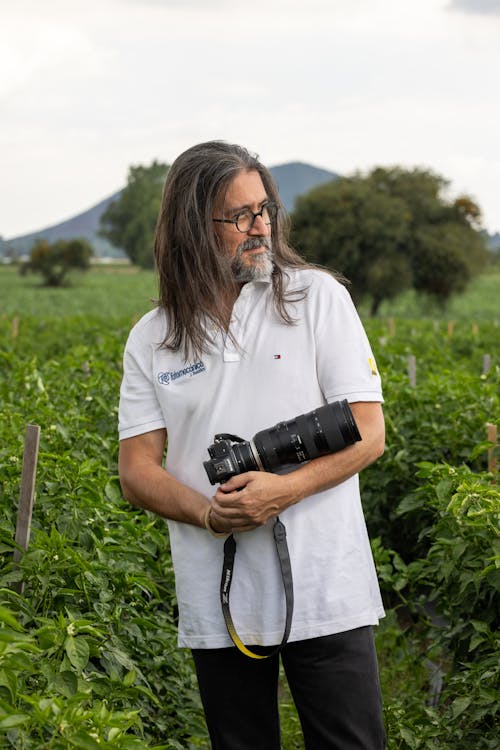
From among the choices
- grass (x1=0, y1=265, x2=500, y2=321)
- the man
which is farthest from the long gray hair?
grass (x1=0, y1=265, x2=500, y2=321)

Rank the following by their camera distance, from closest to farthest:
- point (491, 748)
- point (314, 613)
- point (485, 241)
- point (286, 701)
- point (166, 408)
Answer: point (314, 613), point (166, 408), point (491, 748), point (286, 701), point (485, 241)

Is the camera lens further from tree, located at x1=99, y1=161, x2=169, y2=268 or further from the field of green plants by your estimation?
tree, located at x1=99, y1=161, x2=169, y2=268

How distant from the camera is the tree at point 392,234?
44.3 metres

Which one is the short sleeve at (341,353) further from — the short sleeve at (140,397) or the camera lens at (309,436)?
the short sleeve at (140,397)

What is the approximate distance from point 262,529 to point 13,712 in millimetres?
832

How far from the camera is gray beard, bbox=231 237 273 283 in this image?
2771mm

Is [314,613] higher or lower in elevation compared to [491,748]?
higher

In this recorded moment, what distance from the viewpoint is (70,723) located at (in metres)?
2.09

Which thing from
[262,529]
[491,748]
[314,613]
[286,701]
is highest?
[262,529]

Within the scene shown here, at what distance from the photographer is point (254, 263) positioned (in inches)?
109

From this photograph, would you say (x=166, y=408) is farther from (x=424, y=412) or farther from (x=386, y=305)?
(x=386, y=305)

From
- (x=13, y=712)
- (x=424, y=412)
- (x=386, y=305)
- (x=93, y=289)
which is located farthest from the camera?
(x=93, y=289)

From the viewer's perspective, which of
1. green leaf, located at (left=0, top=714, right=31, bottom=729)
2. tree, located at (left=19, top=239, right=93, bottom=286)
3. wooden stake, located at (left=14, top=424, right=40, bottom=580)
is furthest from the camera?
tree, located at (left=19, top=239, right=93, bottom=286)

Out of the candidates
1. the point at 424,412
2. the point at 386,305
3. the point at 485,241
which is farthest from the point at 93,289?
the point at 424,412
